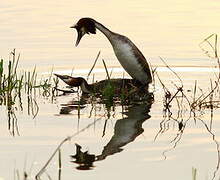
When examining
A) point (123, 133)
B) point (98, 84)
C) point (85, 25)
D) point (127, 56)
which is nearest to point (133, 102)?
point (98, 84)

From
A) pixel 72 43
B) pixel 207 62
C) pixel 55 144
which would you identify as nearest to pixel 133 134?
pixel 55 144

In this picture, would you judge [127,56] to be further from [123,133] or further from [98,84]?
[123,133]

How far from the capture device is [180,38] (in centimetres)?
1519

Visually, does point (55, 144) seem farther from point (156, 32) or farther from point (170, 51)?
point (156, 32)

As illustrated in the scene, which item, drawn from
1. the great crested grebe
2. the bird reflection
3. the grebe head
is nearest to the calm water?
the bird reflection

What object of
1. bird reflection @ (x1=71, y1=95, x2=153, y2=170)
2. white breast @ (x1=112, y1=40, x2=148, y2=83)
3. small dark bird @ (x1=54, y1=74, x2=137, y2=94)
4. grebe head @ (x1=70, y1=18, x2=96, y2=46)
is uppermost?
grebe head @ (x1=70, y1=18, x2=96, y2=46)

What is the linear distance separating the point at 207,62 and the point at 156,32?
239 centimetres

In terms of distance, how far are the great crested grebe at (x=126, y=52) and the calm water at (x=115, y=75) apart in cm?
33

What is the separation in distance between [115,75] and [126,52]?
47.1 inches

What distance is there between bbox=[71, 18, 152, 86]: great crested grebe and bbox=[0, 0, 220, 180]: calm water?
0.33m

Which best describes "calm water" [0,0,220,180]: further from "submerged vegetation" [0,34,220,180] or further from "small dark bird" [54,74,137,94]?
"small dark bird" [54,74,137,94]

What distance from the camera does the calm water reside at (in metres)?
8.13

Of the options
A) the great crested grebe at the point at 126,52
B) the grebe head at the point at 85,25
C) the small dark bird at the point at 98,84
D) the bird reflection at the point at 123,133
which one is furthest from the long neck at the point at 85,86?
the bird reflection at the point at 123,133

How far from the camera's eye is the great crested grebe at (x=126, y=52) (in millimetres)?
12008
